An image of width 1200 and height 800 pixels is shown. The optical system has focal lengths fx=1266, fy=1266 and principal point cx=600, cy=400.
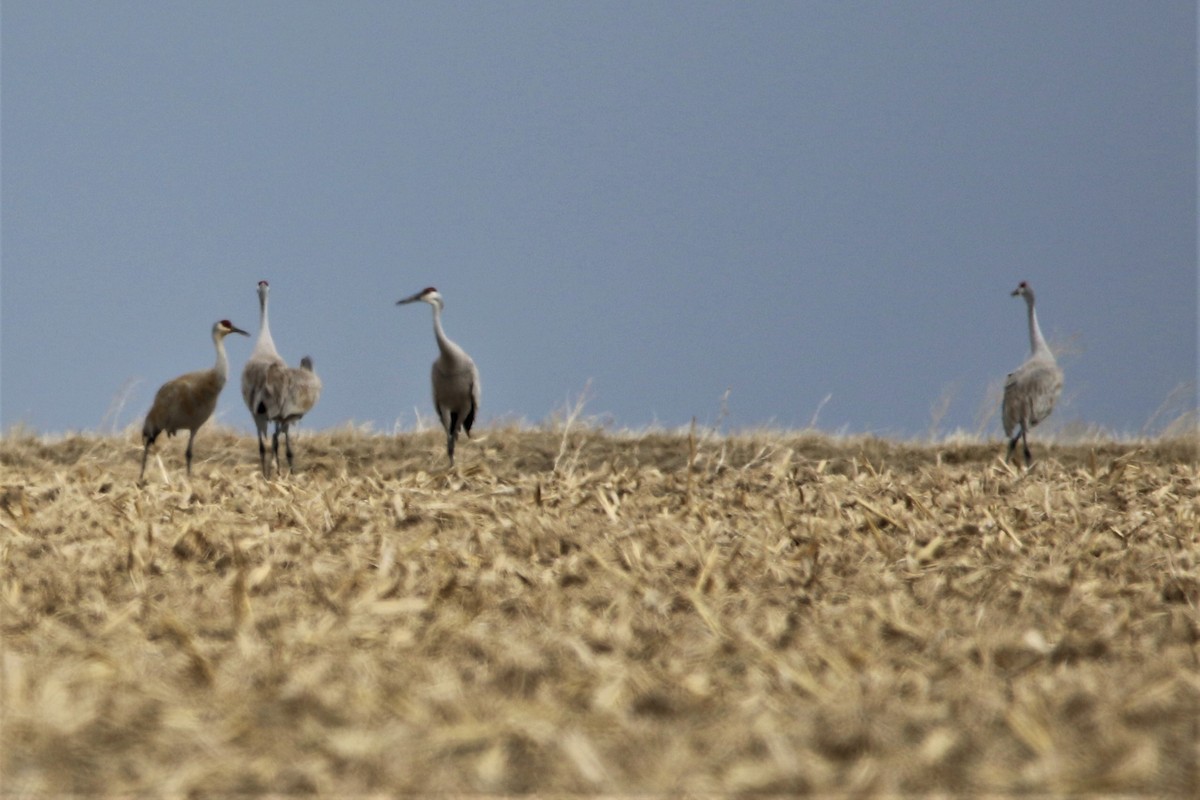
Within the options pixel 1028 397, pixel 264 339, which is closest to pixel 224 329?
pixel 264 339

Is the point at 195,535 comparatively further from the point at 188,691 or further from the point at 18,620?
the point at 188,691

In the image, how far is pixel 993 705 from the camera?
241cm

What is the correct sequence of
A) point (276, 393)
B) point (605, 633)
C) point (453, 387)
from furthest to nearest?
point (453, 387)
point (276, 393)
point (605, 633)

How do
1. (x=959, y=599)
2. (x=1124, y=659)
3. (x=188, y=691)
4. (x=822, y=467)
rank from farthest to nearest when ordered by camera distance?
(x=822, y=467) < (x=959, y=599) < (x=1124, y=659) < (x=188, y=691)

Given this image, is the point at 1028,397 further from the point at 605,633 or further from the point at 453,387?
the point at 605,633

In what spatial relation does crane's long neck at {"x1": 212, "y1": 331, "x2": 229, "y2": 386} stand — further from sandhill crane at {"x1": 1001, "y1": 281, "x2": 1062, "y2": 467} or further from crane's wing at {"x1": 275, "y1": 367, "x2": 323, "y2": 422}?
sandhill crane at {"x1": 1001, "y1": 281, "x2": 1062, "y2": 467}

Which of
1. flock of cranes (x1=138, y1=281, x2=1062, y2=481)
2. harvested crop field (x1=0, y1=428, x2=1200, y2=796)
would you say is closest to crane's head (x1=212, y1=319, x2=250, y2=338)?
flock of cranes (x1=138, y1=281, x2=1062, y2=481)

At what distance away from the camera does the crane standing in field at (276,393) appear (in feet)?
36.7

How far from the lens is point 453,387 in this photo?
11734 mm

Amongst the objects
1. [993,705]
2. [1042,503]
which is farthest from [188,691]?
[1042,503]

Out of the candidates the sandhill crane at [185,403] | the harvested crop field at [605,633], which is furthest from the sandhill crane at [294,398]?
the harvested crop field at [605,633]

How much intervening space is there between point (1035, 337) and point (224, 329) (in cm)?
822

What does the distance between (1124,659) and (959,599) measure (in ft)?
2.08

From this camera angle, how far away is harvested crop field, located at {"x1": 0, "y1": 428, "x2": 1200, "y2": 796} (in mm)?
2141
